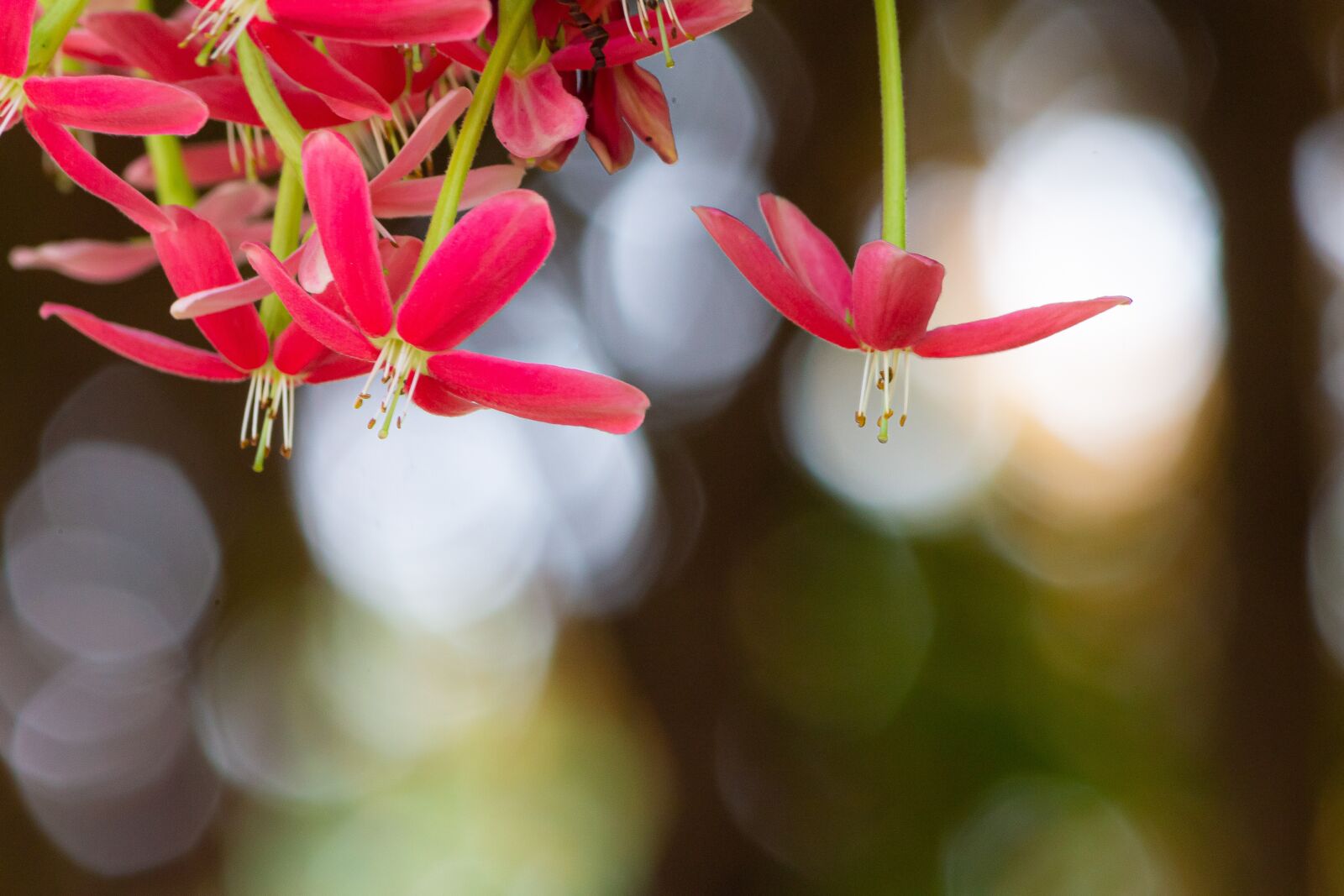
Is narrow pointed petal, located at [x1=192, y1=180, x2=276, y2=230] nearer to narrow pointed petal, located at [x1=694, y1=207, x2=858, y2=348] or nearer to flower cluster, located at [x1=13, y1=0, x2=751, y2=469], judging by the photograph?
flower cluster, located at [x1=13, y1=0, x2=751, y2=469]

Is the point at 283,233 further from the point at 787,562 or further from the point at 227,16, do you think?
the point at 787,562

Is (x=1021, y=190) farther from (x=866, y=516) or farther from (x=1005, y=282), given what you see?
(x=866, y=516)

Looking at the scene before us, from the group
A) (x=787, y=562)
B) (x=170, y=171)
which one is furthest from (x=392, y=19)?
(x=787, y=562)

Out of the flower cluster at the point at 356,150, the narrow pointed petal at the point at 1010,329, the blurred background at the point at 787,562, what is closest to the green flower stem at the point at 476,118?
the flower cluster at the point at 356,150

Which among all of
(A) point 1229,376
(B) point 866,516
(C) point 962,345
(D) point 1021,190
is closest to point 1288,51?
(A) point 1229,376

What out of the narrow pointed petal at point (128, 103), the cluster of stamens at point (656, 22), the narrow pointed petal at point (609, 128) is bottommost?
the narrow pointed petal at point (609, 128)

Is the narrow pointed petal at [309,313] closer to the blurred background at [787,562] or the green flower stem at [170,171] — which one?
the green flower stem at [170,171]
